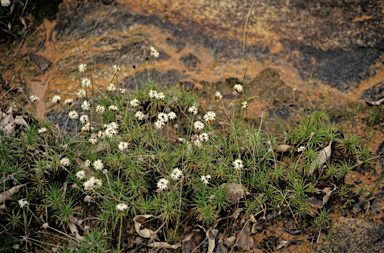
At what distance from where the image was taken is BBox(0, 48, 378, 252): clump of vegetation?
216 cm

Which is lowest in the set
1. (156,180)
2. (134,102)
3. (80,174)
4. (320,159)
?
(320,159)

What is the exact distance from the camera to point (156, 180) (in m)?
2.38

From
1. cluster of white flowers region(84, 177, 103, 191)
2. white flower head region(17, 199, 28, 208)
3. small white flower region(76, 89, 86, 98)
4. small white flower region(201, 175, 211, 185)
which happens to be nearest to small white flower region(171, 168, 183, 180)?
small white flower region(201, 175, 211, 185)

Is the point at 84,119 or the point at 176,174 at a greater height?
the point at 84,119

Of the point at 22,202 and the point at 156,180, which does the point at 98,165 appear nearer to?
the point at 156,180

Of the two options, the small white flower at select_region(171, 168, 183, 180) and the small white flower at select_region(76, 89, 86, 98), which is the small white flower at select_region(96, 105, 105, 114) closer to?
the small white flower at select_region(76, 89, 86, 98)

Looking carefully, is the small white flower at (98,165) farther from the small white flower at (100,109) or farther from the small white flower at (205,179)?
the small white flower at (205,179)

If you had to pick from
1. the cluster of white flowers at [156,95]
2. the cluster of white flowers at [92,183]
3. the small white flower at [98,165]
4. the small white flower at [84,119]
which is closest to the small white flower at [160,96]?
the cluster of white flowers at [156,95]

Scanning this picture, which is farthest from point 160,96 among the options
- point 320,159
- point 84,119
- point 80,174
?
point 320,159

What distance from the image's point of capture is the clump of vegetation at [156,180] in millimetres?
2160

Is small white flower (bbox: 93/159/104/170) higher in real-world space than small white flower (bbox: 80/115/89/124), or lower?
lower

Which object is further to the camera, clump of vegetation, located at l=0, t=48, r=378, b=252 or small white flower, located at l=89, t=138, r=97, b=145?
small white flower, located at l=89, t=138, r=97, b=145

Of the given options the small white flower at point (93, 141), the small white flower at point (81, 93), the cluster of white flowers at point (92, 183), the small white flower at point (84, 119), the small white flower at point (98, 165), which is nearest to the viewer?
the cluster of white flowers at point (92, 183)

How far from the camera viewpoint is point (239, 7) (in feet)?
12.1
